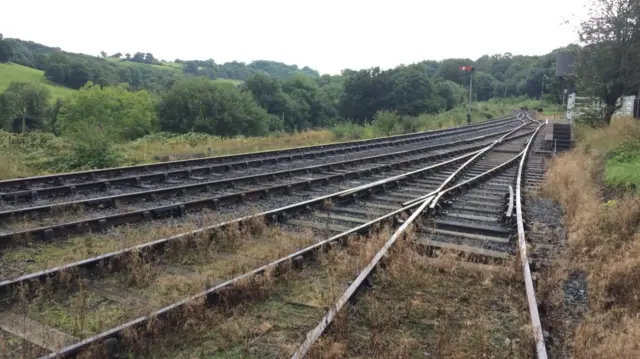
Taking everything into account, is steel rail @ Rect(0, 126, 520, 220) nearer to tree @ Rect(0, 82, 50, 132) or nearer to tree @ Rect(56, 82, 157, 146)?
tree @ Rect(56, 82, 157, 146)

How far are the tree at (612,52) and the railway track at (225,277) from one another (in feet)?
49.8

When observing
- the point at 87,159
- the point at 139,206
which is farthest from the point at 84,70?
the point at 139,206

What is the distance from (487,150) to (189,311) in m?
17.5

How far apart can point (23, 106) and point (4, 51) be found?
1835 inches

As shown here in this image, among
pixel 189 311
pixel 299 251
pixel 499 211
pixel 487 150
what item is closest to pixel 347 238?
pixel 299 251

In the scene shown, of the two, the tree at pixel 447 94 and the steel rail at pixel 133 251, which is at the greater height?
the tree at pixel 447 94

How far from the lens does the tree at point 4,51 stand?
108750 millimetres

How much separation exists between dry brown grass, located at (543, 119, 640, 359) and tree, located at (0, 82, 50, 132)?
258 feet

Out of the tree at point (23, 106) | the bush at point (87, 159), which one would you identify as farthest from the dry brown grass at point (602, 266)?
the tree at point (23, 106)

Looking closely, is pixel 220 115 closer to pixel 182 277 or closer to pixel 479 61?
pixel 182 277

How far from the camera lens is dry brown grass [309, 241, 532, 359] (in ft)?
12.7

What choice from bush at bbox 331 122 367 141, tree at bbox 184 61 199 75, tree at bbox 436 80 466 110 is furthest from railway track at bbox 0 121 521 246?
tree at bbox 184 61 199 75

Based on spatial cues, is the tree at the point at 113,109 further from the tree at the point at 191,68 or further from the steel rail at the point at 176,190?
the tree at the point at 191,68

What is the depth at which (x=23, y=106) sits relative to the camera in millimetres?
75000
